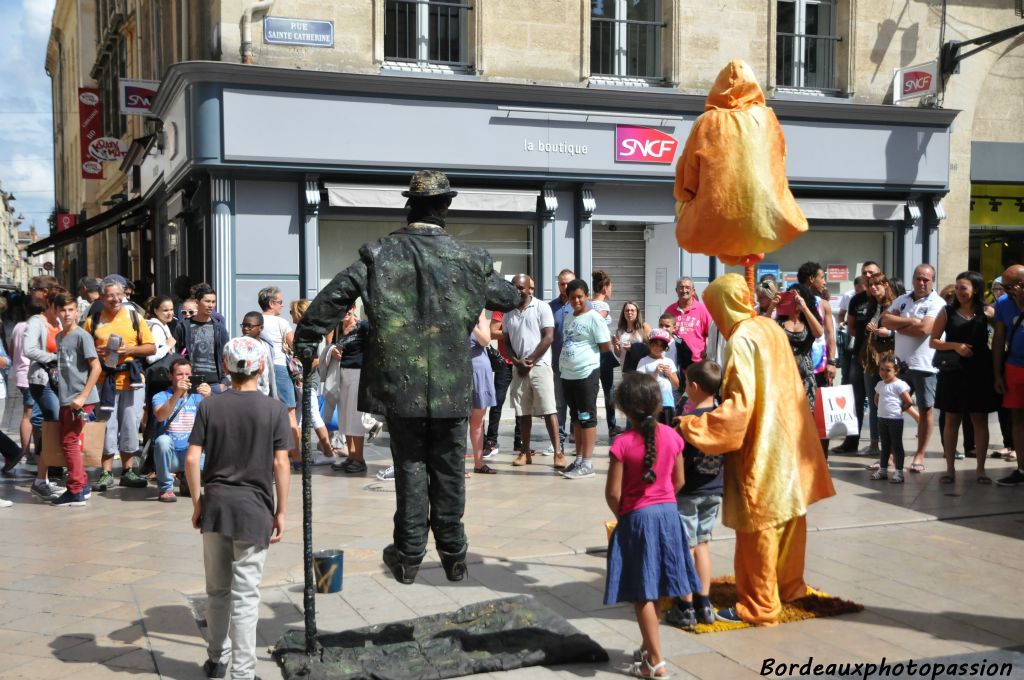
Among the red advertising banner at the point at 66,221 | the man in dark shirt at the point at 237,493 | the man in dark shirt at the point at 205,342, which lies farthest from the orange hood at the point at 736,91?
the red advertising banner at the point at 66,221

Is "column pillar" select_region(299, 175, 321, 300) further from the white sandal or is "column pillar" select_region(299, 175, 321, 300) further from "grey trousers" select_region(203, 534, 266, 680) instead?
the white sandal

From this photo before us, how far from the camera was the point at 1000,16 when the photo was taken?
16.8 meters

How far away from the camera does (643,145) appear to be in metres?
14.6

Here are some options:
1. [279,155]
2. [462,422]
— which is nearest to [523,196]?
[279,155]

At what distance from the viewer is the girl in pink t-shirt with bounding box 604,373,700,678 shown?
15.6 ft

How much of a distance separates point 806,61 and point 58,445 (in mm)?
11894

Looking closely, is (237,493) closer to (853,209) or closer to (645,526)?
(645,526)

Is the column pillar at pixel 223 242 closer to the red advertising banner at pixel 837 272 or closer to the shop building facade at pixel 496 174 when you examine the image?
the shop building facade at pixel 496 174

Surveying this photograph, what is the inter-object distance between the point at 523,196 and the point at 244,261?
12.2ft

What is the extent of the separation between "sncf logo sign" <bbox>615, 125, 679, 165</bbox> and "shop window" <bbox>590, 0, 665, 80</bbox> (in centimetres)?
97

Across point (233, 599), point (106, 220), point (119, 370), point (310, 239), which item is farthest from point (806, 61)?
point (106, 220)

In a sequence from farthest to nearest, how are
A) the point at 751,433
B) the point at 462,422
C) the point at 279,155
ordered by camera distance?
the point at 279,155, the point at 751,433, the point at 462,422

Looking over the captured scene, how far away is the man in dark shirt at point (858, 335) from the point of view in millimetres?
10617

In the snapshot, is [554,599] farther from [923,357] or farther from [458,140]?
[458,140]
